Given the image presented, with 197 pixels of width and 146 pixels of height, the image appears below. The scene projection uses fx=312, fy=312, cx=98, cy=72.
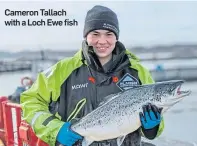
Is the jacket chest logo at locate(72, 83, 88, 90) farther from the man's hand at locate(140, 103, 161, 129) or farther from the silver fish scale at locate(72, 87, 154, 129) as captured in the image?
the man's hand at locate(140, 103, 161, 129)

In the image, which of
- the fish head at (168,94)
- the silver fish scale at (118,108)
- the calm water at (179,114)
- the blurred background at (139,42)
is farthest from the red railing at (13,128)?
the fish head at (168,94)

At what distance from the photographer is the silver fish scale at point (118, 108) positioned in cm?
152

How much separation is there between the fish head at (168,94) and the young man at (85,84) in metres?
0.08

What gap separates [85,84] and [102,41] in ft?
0.78

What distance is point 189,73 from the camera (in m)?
2.17

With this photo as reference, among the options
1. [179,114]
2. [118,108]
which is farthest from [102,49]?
[179,114]

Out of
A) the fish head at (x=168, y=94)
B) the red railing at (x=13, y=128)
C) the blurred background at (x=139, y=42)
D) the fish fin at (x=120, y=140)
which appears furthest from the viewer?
the red railing at (x=13, y=128)

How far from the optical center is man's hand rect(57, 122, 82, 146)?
155 cm

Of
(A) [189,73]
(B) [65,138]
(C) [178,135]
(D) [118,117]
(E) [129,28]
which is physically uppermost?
(E) [129,28]

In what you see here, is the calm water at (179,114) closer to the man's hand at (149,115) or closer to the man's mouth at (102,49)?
the man's hand at (149,115)

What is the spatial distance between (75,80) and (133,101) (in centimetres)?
32

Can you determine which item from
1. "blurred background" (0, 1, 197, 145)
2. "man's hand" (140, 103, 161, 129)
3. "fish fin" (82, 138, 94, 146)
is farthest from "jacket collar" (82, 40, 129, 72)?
"blurred background" (0, 1, 197, 145)

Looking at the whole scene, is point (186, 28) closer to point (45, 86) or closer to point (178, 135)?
point (178, 135)

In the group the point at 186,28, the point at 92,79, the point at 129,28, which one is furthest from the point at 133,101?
the point at 186,28
